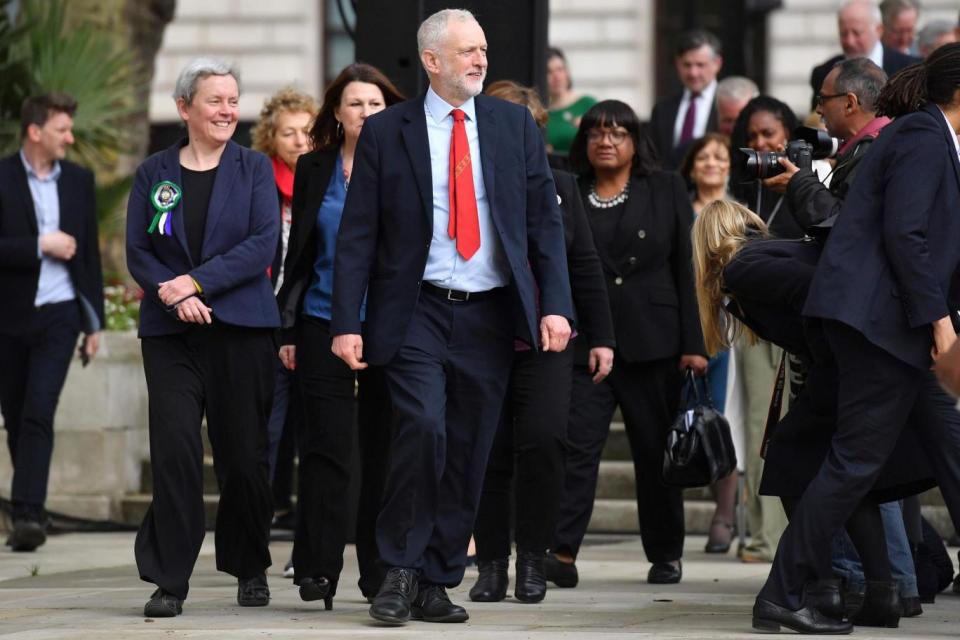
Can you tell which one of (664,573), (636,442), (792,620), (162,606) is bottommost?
(664,573)

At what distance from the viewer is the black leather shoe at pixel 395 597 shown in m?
7.01

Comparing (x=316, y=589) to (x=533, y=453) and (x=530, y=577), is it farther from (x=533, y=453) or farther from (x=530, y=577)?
(x=533, y=453)

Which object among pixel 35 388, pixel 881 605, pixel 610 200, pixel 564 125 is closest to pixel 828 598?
pixel 881 605

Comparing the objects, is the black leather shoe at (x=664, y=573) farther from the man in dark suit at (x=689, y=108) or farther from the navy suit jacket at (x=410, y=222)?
the man in dark suit at (x=689, y=108)

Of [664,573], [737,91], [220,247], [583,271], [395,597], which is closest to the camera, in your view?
[395,597]

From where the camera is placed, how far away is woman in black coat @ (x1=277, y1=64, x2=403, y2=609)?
7723 mm

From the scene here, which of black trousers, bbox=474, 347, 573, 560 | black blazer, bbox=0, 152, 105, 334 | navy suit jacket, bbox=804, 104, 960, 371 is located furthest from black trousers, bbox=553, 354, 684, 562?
black blazer, bbox=0, 152, 105, 334

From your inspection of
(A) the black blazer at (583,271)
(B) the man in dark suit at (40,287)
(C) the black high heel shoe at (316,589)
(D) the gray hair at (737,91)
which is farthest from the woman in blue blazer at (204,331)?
(D) the gray hair at (737,91)

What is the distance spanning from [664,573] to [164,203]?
268 centimetres

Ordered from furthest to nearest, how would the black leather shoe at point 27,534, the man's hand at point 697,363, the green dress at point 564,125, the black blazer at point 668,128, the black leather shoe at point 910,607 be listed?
the black blazer at point 668,128 → the green dress at point 564,125 → the black leather shoe at point 27,534 → the man's hand at point 697,363 → the black leather shoe at point 910,607

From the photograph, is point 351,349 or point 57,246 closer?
point 351,349

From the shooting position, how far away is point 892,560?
24.9 ft

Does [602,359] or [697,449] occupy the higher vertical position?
[602,359]

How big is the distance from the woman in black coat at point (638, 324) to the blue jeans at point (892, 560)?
132cm
